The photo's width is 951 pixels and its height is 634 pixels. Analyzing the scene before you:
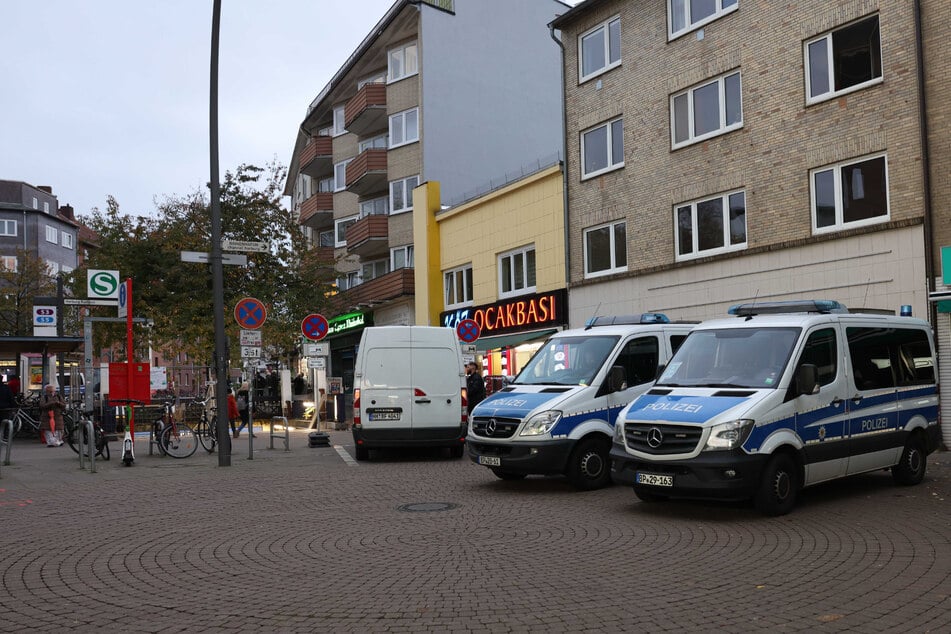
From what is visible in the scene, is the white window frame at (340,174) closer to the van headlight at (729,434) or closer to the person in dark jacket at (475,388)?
the person in dark jacket at (475,388)

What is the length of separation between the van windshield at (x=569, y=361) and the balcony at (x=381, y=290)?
75.3 feet

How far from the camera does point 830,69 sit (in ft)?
61.6

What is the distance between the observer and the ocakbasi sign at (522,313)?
26.9m

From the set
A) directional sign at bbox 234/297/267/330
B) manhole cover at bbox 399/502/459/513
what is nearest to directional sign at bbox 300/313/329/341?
directional sign at bbox 234/297/267/330

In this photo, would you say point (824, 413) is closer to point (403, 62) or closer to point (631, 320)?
point (631, 320)

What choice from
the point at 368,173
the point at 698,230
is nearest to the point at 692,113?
the point at 698,230

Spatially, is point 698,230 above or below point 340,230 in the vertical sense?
below

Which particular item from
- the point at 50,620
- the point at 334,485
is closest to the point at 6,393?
the point at 334,485

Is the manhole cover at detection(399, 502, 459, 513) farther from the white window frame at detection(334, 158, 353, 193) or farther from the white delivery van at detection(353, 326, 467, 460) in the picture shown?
the white window frame at detection(334, 158, 353, 193)

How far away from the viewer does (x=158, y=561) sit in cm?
776

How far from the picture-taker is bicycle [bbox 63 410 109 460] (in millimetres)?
16281

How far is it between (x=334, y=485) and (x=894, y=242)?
1130cm

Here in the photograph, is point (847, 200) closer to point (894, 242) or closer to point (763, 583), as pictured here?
point (894, 242)

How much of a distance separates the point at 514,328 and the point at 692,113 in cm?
928
